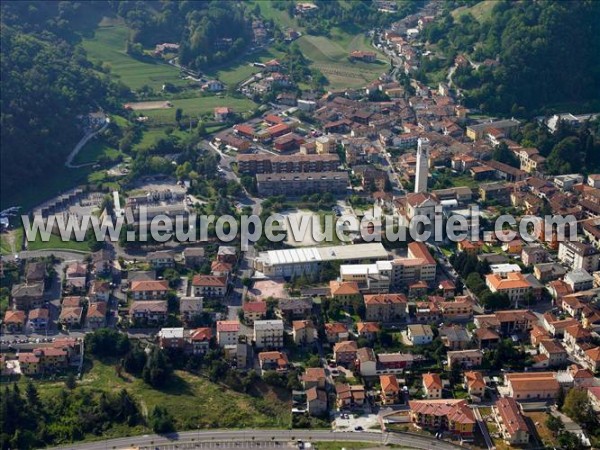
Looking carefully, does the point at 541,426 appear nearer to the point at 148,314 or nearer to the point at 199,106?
the point at 148,314

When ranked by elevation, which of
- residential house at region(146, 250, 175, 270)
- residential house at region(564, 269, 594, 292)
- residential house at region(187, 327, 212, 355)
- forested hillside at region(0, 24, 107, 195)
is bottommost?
residential house at region(187, 327, 212, 355)

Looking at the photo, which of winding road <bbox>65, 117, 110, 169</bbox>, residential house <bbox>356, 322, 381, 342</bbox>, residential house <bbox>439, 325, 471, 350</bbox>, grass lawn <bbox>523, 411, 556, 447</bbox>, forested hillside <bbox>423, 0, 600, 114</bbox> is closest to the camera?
grass lawn <bbox>523, 411, 556, 447</bbox>

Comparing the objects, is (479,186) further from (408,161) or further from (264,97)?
(264,97)

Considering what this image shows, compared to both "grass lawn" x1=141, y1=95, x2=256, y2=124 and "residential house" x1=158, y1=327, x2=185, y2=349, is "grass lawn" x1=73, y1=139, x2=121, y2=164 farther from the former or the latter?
"residential house" x1=158, y1=327, x2=185, y2=349

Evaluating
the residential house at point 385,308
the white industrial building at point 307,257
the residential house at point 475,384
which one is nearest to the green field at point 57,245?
the white industrial building at point 307,257

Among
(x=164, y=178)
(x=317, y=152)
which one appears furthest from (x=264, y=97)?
(x=164, y=178)

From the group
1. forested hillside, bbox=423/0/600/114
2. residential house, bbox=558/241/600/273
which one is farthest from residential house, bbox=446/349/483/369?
forested hillside, bbox=423/0/600/114

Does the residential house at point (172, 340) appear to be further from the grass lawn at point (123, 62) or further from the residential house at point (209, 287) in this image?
the grass lawn at point (123, 62)
